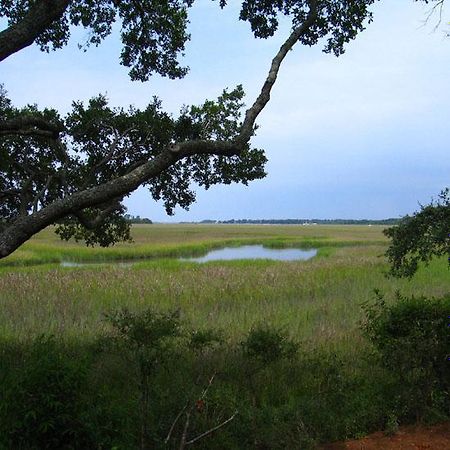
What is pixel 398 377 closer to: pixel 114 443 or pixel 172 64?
pixel 114 443

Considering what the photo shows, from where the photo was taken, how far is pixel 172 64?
23.9ft

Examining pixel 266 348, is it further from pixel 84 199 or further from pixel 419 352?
pixel 84 199

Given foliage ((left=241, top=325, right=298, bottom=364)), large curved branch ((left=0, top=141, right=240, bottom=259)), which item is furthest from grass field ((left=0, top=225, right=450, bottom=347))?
large curved branch ((left=0, top=141, right=240, bottom=259))

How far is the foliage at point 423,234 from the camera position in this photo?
5.55 metres

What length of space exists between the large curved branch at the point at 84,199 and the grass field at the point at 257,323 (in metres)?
1.60

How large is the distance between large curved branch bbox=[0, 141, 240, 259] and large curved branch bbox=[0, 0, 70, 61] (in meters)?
1.39

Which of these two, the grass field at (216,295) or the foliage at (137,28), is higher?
the foliage at (137,28)

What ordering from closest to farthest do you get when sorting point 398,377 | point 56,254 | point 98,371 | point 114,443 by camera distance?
1. point 114,443
2. point 398,377
3. point 98,371
4. point 56,254

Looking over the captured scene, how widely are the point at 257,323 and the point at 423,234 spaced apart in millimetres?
5237

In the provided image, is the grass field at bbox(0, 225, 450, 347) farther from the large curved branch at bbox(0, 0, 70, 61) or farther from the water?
the water

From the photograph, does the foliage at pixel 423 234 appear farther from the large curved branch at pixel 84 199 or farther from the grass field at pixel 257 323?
the large curved branch at pixel 84 199

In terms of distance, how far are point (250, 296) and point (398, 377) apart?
10277mm

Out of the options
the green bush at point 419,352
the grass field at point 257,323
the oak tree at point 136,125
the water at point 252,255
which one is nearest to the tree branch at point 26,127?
the oak tree at point 136,125

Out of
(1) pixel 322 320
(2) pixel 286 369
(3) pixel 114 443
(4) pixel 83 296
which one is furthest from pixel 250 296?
(3) pixel 114 443
